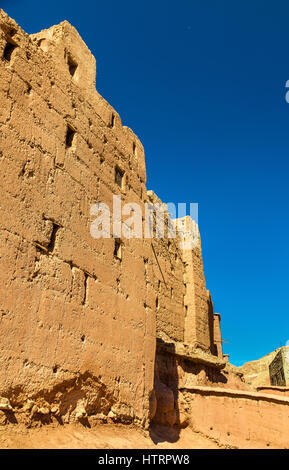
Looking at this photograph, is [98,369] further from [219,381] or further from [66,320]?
[219,381]

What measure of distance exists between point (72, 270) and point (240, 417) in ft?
26.6

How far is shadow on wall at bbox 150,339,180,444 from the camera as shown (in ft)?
38.9

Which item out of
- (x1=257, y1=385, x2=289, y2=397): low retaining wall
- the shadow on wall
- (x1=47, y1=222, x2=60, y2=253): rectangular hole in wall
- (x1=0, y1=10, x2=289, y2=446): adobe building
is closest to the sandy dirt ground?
(x1=0, y1=10, x2=289, y2=446): adobe building

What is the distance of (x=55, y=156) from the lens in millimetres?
8258

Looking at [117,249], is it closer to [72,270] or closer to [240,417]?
[72,270]

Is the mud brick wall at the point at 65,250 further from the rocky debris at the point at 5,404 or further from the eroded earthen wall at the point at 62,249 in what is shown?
the rocky debris at the point at 5,404

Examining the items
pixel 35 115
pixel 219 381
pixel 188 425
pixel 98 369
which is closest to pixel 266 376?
pixel 219 381

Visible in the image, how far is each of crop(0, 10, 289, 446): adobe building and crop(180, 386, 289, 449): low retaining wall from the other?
3 cm

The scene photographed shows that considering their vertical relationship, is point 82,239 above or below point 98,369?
above

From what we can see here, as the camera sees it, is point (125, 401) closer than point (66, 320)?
No

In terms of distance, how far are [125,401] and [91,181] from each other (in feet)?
17.2

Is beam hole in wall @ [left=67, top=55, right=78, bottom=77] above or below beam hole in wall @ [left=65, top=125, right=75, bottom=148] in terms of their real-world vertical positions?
above

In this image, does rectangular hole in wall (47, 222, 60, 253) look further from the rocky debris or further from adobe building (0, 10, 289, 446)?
the rocky debris

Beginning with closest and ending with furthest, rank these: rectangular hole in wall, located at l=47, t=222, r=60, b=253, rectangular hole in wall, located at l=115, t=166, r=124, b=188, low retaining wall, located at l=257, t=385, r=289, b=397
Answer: rectangular hole in wall, located at l=47, t=222, r=60, b=253 < rectangular hole in wall, located at l=115, t=166, r=124, b=188 < low retaining wall, located at l=257, t=385, r=289, b=397
